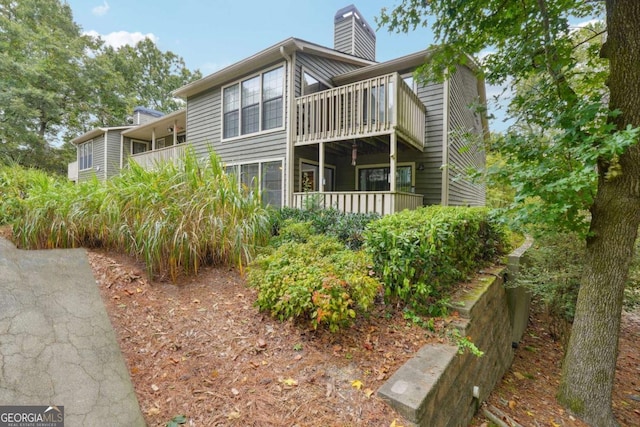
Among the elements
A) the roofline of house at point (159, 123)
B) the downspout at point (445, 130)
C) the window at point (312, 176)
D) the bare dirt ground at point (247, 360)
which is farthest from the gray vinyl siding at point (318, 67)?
the bare dirt ground at point (247, 360)

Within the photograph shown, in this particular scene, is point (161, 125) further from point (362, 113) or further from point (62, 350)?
point (62, 350)

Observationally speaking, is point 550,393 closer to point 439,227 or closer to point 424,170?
point 439,227

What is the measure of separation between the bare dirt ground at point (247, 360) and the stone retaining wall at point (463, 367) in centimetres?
13

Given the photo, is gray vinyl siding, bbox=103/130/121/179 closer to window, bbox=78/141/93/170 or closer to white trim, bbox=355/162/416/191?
window, bbox=78/141/93/170

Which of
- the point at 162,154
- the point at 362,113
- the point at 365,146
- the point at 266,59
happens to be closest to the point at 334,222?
the point at 362,113

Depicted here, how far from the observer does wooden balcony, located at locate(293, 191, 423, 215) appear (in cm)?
579

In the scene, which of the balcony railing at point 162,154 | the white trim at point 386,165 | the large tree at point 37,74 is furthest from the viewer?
the large tree at point 37,74

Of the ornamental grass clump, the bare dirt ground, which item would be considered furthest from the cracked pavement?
the ornamental grass clump

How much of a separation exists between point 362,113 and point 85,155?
18971 millimetres

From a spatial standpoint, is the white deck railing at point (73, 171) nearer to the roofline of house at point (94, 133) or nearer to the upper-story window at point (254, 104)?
the roofline of house at point (94, 133)

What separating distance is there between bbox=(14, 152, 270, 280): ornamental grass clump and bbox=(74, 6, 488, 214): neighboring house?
2.03 m

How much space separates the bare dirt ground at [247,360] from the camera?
184 cm

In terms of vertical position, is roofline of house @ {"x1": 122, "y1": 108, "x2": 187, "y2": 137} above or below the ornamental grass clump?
above

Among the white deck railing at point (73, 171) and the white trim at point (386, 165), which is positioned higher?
the white deck railing at point (73, 171)
